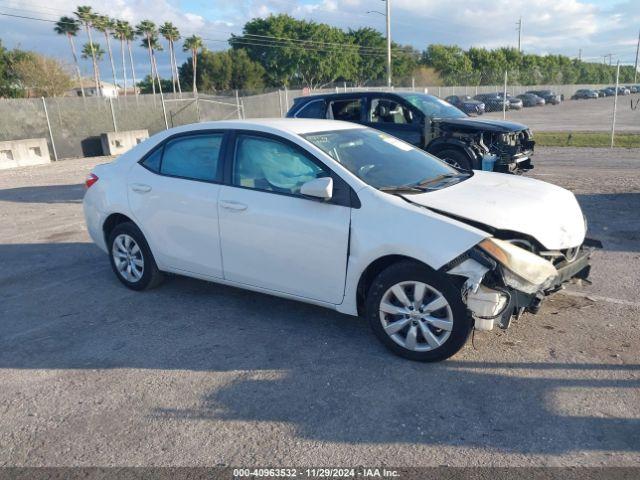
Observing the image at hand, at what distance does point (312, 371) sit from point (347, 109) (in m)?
7.31

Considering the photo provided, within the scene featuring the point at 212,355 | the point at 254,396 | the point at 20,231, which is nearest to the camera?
the point at 254,396

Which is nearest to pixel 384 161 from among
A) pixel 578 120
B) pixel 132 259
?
pixel 132 259

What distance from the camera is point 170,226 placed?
4.91m

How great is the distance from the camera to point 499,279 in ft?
11.4

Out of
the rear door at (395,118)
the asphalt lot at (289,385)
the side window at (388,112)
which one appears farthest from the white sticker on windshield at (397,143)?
the side window at (388,112)

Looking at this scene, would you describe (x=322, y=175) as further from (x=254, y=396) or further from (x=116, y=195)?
(x=116, y=195)

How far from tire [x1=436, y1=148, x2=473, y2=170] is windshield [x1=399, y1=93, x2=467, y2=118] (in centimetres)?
74

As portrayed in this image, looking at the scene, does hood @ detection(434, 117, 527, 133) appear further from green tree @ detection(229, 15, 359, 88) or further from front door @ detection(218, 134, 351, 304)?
green tree @ detection(229, 15, 359, 88)

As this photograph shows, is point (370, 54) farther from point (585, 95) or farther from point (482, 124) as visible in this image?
point (482, 124)

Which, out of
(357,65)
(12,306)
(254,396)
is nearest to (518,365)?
(254,396)

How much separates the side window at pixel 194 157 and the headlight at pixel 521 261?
2.40 m

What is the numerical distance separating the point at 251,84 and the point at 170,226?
6989 centimetres

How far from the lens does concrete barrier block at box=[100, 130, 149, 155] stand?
67.1ft

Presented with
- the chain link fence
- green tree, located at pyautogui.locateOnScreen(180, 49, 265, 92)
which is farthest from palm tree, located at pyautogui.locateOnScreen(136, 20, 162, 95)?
the chain link fence
